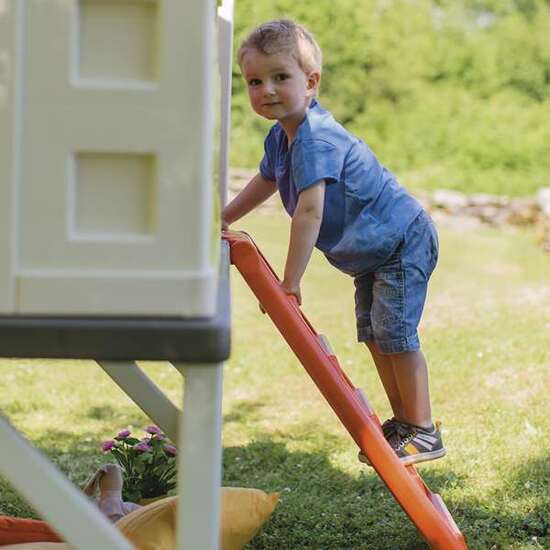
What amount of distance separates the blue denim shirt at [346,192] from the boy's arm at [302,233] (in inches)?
2.6

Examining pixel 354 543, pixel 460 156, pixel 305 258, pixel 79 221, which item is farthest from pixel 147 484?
pixel 460 156

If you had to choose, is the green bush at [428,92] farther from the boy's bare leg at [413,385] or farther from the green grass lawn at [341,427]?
the boy's bare leg at [413,385]

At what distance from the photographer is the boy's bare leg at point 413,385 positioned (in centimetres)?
371

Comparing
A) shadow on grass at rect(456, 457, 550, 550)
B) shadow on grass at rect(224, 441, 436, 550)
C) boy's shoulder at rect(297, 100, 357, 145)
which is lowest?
shadow on grass at rect(224, 441, 436, 550)

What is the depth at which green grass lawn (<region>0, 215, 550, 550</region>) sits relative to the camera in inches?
163

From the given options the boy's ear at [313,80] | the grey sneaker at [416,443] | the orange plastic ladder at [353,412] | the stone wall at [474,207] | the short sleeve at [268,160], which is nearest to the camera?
the orange plastic ladder at [353,412]

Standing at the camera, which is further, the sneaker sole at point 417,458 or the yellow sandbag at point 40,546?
the sneaker sole at point 417,458

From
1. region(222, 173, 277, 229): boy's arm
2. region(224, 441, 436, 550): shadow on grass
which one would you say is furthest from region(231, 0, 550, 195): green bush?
region(222, 173, 277, 229): boy's arm

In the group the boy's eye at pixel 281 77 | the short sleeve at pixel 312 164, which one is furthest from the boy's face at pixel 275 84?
the short sleeve at pixel 312 164

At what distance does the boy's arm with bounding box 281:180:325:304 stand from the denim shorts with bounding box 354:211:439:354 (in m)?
0.42

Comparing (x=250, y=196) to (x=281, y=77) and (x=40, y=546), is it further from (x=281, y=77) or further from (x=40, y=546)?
(x=40, y=546)

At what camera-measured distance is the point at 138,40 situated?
2.02 metres

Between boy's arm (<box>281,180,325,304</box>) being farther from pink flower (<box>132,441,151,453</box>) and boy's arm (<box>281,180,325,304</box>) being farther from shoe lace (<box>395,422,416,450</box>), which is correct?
pink flower (<box>132,441,151,453</box>)

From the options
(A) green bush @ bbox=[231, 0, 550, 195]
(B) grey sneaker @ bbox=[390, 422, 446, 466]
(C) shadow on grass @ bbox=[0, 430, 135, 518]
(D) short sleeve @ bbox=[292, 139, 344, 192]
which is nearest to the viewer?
(D) short sleeve @ bbox=[292, 139, 344, 192]
